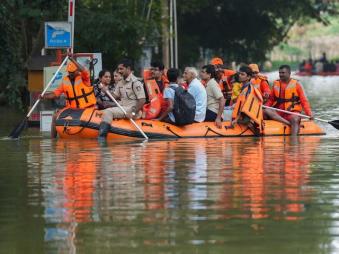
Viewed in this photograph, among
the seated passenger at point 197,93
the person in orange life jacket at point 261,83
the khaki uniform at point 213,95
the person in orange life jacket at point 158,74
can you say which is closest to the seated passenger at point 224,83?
the person in orange life jacket at point 261,83

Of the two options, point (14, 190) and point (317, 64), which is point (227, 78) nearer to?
point (14, 190)

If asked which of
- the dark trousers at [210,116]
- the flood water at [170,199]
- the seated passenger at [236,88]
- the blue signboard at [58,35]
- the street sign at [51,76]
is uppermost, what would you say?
the blue signboard at [58,35]

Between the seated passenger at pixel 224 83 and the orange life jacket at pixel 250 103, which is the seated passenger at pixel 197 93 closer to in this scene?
the orange life jacket at pixel 250 103

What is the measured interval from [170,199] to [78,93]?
31.9ft

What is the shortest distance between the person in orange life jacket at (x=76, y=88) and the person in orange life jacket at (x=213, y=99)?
205cm

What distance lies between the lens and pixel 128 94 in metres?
22.5

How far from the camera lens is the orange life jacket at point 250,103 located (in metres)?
22.1

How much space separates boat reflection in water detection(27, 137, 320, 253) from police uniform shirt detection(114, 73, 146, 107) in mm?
1978

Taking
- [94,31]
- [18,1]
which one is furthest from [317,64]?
[18,1]

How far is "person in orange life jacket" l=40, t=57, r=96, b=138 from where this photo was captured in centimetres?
2222

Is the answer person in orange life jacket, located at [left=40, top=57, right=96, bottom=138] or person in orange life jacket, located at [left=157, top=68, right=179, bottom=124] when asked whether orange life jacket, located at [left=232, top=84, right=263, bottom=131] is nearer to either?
person in orange life jacket, located at [left=157, top=68, right=179, bottom=124]

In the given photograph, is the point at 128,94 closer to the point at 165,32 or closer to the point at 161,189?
the point at 161,189

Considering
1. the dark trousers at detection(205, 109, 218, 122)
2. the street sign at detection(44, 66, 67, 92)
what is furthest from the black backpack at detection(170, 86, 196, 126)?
the street sign at detection(44, 66, 67, 92)

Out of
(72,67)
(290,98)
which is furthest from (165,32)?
(72,67)
